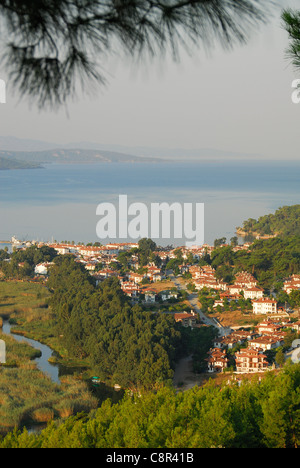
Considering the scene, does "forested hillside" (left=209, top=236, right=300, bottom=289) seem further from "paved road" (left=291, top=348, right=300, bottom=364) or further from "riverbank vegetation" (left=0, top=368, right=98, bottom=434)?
"riverbank vegetation" (left=0, top=368, right=98, bottom=434)

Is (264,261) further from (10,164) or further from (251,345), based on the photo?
(10,164)

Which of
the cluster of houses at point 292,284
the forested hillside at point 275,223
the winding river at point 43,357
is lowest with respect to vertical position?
the winding river at point 43,357

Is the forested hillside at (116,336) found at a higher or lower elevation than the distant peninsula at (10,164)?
lower

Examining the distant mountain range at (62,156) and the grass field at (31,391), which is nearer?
the grass field at (31,391)

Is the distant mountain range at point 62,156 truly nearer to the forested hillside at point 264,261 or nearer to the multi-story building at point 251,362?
the forested hillside at point 264,261

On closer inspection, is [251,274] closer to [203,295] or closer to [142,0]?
[203,295]

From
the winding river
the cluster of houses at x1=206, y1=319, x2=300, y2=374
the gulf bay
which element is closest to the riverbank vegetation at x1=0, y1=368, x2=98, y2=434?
the winding river

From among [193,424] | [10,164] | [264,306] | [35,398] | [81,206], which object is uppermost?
[10,164]

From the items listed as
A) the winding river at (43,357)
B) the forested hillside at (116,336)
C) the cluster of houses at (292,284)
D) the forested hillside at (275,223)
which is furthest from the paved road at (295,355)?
the forested hillside at (275,223)

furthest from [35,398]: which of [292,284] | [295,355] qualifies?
[292,284]
